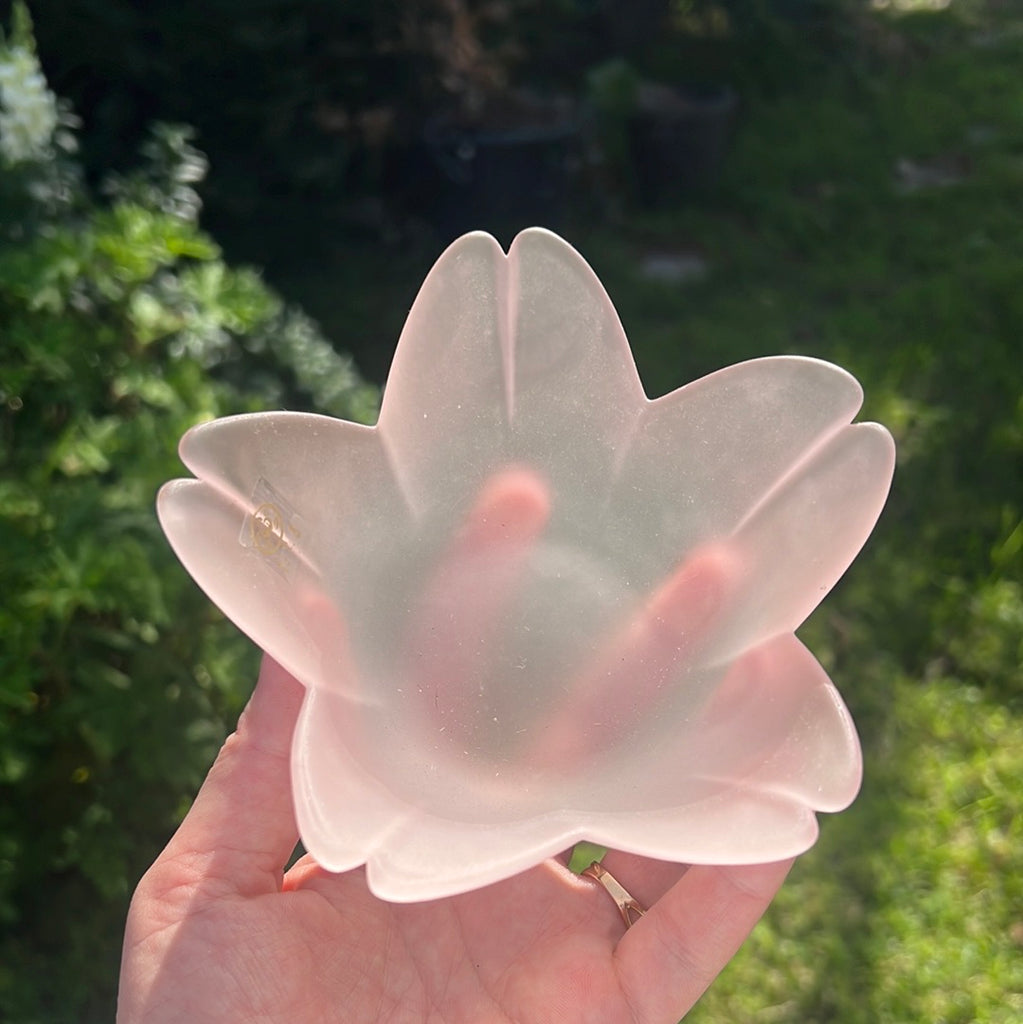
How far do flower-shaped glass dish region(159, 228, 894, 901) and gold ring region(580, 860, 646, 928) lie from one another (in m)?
0.30

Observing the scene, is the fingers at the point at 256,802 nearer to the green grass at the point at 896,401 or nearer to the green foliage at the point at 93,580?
the green foliage at the point at 93,580

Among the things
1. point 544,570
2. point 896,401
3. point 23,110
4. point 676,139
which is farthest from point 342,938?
point 676,139

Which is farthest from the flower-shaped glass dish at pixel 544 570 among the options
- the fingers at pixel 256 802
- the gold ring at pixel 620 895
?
the gold ring at pixel 620 895

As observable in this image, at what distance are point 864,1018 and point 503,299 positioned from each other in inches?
59.0

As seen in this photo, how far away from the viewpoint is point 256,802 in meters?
1.17

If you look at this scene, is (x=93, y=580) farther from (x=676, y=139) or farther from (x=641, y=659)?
(x=676, y=139)

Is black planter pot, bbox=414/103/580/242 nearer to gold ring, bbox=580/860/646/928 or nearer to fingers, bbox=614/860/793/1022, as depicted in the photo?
gold ring, bbox=580/860/646/928

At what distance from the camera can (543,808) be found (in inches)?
40.4

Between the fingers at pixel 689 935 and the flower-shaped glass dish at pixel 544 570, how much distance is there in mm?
199

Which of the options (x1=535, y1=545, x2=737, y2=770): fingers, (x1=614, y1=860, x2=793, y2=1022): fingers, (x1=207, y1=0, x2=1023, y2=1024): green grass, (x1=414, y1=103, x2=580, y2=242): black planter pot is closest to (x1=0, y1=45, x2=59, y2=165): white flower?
(x1=207, y1=0, x2=1023, y2=1024): green grass

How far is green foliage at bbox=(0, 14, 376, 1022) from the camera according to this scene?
150 cm

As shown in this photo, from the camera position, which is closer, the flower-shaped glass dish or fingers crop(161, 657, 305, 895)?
the flower-shaped glass dish

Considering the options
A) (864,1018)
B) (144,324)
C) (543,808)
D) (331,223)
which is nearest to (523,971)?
(543,808)

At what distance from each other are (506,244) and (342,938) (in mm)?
2582
